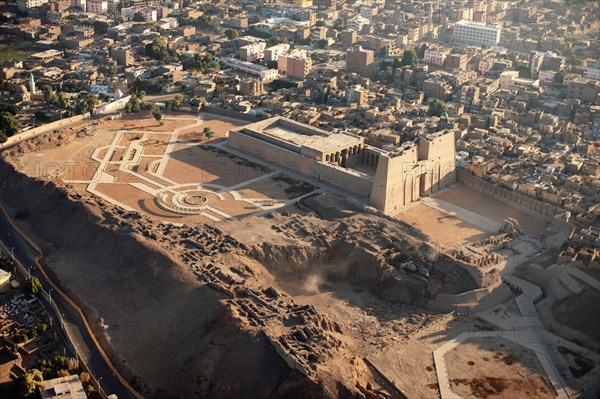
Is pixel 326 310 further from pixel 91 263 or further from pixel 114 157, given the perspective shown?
pixel 114 157

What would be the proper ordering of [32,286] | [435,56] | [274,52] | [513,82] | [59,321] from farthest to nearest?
1. [274,52]
2. [435,56]
3. [513,82]
4. [32,286]
5. [59,321]

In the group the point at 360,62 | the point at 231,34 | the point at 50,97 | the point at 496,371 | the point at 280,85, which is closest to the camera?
the point at 496,371

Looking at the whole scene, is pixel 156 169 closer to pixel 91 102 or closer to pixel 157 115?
pixel 157 115

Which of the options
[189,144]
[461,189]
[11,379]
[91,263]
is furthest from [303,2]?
[11,379]

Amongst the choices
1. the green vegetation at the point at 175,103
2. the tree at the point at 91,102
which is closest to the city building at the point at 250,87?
the green vegetation at the point at 175,103

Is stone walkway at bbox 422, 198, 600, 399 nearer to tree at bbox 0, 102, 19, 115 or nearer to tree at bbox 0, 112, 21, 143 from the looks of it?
tree at bbox 0, 112, 21, 143

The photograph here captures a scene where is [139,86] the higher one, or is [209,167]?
[139,86]

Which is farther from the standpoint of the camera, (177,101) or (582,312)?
(177,101)

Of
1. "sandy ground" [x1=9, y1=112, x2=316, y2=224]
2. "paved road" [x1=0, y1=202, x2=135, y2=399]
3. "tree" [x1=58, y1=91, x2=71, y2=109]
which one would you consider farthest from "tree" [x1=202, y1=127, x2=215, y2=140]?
"paved road" [x1=0, y1=202, x2=135, y2=399]

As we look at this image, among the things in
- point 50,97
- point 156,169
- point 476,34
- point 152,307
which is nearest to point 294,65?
point 50,97

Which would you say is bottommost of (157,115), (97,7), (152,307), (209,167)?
(152,307)
